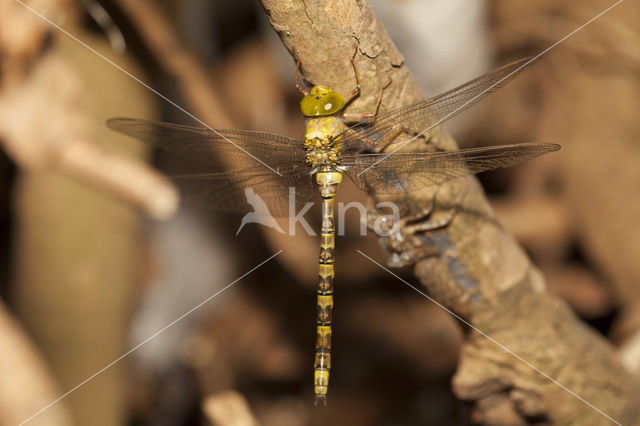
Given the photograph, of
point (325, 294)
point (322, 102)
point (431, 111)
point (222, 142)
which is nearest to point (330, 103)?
point (322, 102)

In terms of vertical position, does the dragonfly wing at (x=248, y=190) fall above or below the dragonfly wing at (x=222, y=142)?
below

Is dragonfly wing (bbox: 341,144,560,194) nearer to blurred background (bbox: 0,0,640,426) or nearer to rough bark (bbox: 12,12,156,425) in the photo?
blurred background (bbox: 0,0,640,426)

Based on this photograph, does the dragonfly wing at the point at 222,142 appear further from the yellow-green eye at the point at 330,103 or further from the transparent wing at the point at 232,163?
the yellow-green eye at the point at 330,103

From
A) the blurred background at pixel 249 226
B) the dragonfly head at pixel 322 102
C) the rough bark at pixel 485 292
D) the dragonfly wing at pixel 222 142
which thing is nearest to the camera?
the rough bark at pixel 485 292

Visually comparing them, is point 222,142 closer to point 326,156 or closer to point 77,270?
point 326,156

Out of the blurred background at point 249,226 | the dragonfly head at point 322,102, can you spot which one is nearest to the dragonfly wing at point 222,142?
the blurred background at point 249,226

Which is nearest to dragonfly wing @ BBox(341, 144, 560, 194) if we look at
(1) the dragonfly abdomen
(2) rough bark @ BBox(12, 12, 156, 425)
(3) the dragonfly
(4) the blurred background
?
(3) the dragonfly

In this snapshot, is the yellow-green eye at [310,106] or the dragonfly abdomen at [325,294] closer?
the yellow-green eye at [310,106]
